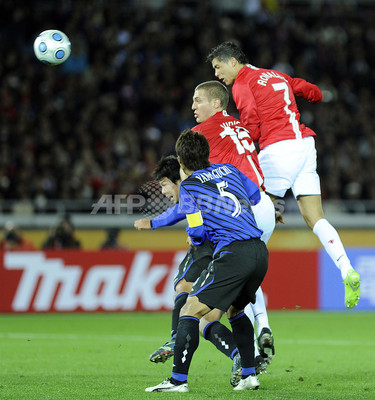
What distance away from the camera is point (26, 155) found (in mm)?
Result: 15406

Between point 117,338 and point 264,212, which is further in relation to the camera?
point 117,338

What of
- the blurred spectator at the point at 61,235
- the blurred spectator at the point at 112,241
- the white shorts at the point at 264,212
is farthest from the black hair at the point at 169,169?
the blurred spectator at the point at 112,241

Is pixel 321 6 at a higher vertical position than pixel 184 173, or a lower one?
higher

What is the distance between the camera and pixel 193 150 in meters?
5.94

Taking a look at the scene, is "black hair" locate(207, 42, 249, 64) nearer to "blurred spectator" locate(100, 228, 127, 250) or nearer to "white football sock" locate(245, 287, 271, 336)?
"white football sock" locate(245, 287, 271, 336)

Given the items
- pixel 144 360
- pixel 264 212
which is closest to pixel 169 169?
pixel 264 212

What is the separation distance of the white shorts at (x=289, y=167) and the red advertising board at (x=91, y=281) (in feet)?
21.8

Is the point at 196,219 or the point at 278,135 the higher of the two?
the point at 278,135

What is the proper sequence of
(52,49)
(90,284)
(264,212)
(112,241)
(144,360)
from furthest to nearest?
(112,241)
(90,284)
(144,360)
(52,49)
(264,212)

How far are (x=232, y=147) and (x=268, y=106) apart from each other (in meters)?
0.68

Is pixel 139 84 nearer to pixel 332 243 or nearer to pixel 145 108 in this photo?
pixel 145 108

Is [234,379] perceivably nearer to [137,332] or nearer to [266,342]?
[266,342]

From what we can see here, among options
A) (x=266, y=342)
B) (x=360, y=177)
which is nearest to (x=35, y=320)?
(x=266, y=342)

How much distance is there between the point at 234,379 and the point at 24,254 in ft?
25.0
